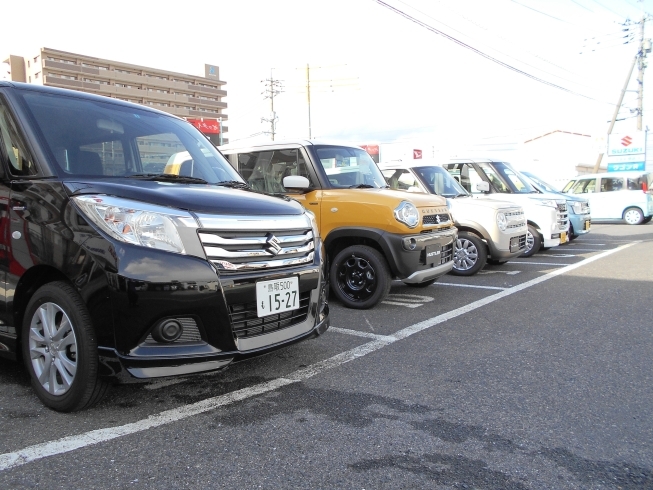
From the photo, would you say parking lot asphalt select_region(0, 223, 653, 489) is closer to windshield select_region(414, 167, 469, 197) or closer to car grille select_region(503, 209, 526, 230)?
car grille select_region(503, 209, 526, 230)

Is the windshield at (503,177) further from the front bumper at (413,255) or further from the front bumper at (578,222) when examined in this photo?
the front bumper at (413,255)

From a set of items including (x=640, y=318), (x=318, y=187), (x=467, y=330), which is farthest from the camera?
(x=318, y=187)

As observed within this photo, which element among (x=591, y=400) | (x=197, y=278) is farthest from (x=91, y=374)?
(x=591, y=400)

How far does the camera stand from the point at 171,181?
3.26 meters

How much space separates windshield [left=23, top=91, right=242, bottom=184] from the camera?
121 inches

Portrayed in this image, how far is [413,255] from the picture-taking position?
5.11 metres

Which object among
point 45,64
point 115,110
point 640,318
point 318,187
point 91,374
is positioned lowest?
point 640,318

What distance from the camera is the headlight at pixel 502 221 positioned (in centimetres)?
732

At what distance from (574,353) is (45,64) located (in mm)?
89322

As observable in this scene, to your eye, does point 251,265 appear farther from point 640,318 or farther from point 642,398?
point 640,318

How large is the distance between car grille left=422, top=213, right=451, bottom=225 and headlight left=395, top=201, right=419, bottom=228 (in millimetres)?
163

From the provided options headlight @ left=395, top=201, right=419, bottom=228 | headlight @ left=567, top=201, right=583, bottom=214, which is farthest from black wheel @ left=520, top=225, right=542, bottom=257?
headlight @ left=395, top=201, right=419, bottom=228

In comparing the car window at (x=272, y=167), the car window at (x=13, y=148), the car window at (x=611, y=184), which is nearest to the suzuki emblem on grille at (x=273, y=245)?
the car window at (x=13, y=148)

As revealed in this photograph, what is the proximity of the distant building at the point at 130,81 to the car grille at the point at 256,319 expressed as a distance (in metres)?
67.5
